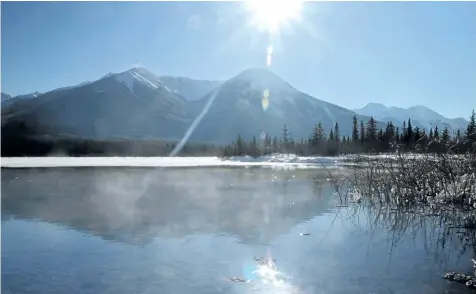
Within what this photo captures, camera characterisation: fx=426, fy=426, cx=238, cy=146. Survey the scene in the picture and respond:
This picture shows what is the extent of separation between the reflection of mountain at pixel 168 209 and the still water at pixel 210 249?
3 centimetres

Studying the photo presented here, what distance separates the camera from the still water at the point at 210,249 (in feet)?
19.5

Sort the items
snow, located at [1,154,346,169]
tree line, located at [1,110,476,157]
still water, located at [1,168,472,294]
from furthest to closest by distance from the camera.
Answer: tree line, located at [1,110,476,157]
snow, located at [1,154,346,169]
still water, located at [1,168,472,294]

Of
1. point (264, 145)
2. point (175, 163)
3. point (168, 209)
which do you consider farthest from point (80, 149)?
point (168, 209)

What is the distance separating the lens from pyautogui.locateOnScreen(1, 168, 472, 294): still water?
19.5ft

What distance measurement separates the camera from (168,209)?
41.5 feet

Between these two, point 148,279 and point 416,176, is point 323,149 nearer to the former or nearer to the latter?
point 416,176

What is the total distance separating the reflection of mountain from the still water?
0.10ft

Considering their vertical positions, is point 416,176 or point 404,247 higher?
point 416,176

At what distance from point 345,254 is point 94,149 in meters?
106

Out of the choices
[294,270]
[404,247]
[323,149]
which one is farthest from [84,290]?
[323,149]

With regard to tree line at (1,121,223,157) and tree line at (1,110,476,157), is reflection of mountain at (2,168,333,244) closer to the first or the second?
tree line at (1,110,476,157)

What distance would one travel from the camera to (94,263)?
7008mm

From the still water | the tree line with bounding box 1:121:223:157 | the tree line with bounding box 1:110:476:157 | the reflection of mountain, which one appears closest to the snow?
the tree line with bounding box 1:110:476:157

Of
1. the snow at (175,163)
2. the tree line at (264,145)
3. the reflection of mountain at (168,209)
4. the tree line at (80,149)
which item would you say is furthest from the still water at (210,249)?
the tree line at (80,149)
